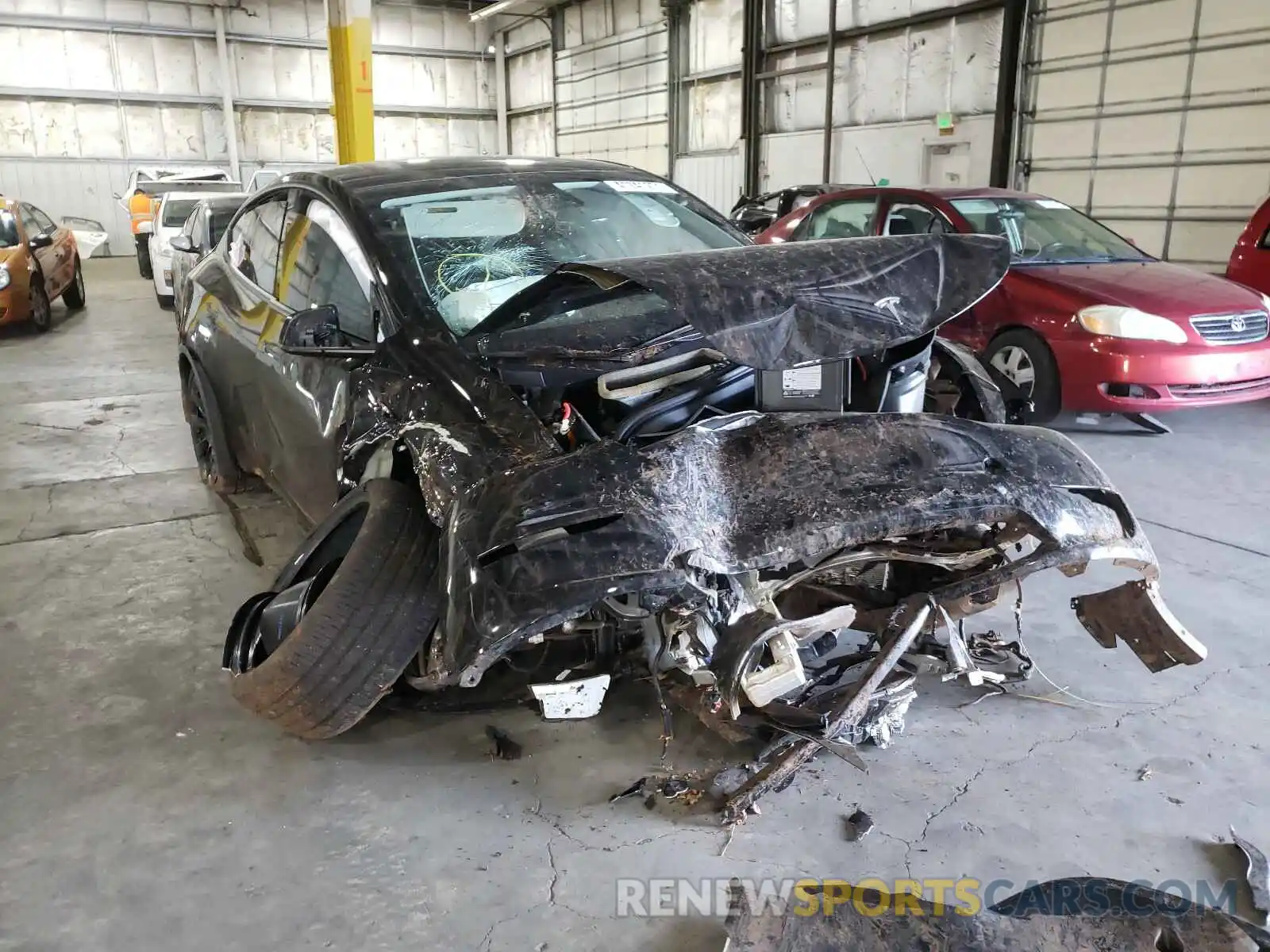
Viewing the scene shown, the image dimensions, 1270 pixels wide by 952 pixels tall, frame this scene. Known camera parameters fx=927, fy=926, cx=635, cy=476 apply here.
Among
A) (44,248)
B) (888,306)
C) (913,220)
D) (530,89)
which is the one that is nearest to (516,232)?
(888,306)

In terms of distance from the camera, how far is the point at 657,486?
206 cm

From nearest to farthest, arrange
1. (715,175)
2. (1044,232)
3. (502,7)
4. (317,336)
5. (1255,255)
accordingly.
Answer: (317,336), (1044,232), (1255,255), (715,175), (502,7)

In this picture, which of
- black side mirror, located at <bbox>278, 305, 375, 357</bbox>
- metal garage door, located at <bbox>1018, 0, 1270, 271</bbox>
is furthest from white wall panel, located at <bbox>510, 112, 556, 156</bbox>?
black side mirror, located at <bbox>278, 305, 375, 357</bbox>

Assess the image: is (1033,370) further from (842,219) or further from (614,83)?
(614,83)

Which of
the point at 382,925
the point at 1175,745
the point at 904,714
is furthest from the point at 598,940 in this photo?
the point at 1175,745

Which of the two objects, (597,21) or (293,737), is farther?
(597,21)

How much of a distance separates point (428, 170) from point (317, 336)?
35.2 inches

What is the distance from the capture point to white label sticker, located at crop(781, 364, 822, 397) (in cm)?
254

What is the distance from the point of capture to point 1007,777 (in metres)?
2.37

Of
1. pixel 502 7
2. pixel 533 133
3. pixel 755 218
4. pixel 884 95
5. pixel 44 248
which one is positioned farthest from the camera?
pixel 533 133

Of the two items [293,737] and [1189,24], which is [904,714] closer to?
[293,737]

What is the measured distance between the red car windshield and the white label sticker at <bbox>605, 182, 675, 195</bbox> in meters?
3.09

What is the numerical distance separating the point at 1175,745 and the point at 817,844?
110cm

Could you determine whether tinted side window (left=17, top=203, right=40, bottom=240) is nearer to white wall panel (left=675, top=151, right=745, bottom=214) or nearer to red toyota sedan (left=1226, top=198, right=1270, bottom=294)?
white wall panel (left=675, top=151, right=745, bottom=214)
